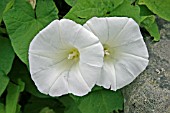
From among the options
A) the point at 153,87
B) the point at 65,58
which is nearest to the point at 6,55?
the point at 65,58

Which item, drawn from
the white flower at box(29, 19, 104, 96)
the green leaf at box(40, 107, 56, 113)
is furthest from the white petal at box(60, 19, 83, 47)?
the green leaf at box(40, 107, 56, 113)

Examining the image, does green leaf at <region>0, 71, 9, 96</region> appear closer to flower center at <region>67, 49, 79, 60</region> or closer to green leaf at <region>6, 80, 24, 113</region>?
green leaf at <region>6, 80, 24, 113</region>

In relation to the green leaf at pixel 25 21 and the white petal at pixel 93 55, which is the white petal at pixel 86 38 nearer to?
the white petal at pixel 93 55

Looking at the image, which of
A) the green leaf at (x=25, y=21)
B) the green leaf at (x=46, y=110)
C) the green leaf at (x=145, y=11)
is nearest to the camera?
the green leaf at (x=25, y=21)

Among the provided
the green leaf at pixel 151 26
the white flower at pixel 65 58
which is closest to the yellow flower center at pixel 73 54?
the white flower at pixel 65 58

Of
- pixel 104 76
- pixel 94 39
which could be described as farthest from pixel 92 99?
pixel 94 39

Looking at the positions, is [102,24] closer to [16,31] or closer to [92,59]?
[92,59]
